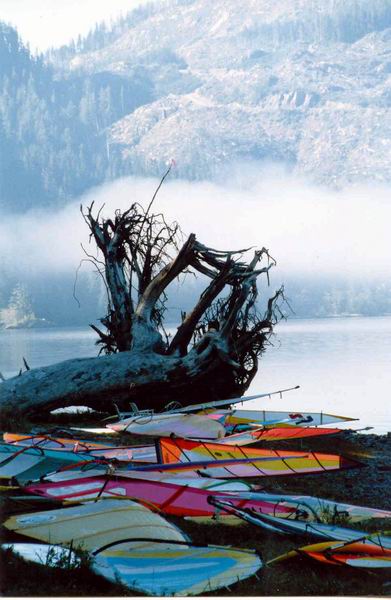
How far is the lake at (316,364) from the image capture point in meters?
13.6

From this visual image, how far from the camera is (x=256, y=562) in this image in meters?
4.50

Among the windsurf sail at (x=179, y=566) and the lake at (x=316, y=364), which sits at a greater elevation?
the windsurf sail at (x=179, y=566)

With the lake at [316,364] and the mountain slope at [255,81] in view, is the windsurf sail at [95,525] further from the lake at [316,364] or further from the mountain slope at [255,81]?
the lake at [316,364]

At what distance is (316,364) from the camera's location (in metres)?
18.7

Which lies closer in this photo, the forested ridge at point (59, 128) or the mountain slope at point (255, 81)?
the mountain slope at point (255, 81)

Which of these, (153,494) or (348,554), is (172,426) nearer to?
(153,494)

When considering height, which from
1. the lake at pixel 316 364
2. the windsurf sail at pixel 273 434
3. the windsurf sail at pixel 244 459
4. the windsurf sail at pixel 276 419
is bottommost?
the lake at pixel 316 364

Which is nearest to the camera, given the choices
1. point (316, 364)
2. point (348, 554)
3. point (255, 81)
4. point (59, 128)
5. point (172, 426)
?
point (348, 554)

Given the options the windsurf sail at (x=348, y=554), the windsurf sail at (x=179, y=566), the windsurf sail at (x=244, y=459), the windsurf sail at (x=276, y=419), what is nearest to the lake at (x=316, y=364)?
the windsurf sail at (x=276, y=419)

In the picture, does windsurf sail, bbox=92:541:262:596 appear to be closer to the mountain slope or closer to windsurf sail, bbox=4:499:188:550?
windsurf sail, bbox=4:499:188:550

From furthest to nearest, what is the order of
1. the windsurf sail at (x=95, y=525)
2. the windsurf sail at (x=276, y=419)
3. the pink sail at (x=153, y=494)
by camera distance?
the windsurf sail at (x=276, y=419), the pink sail at (x=153, y=494), the windsurf sail at (x=95, y=525)

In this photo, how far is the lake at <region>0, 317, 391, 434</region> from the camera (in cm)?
1360

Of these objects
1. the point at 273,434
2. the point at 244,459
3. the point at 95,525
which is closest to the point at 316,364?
the point at 273,434

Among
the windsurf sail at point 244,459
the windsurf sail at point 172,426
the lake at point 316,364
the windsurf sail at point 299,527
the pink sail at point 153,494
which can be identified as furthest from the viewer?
the lake at point 316,364
